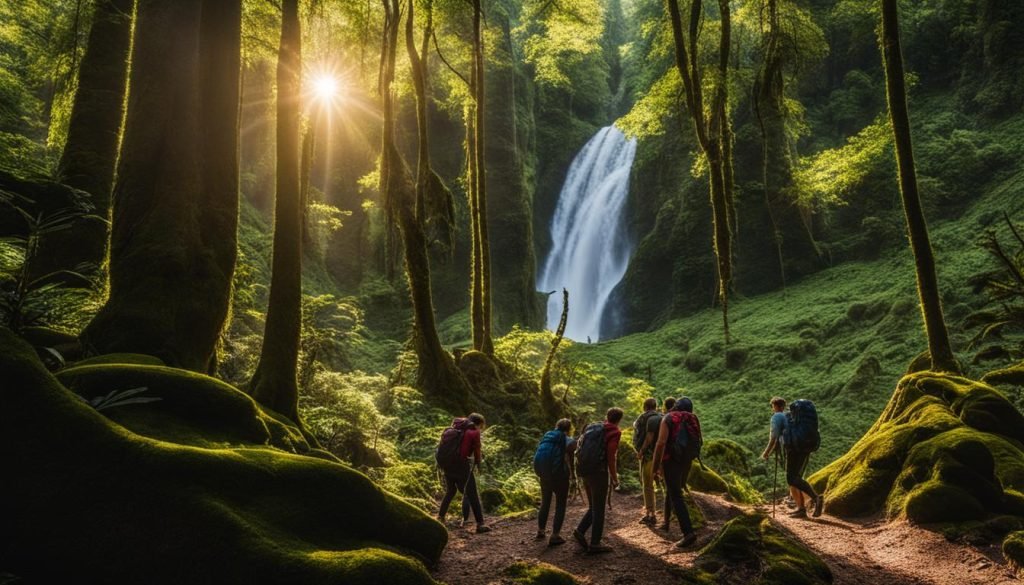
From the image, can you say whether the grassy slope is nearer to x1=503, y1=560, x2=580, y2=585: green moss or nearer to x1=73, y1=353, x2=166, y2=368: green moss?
x1=503, y1=560, x2=580, y2=585: green moss

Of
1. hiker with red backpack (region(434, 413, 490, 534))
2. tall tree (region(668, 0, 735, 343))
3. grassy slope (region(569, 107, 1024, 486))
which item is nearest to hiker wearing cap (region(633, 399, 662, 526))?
hiker with red backpack (region(434, 413, 490, 534))

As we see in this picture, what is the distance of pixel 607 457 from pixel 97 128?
10.00 metres

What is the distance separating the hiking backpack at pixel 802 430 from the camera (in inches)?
327

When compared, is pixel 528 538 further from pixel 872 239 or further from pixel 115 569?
pixel 872 239

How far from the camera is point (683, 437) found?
7.16 m

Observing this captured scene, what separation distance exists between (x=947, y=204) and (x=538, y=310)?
68.6 feet

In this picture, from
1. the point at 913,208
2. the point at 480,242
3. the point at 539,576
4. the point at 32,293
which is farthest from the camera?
the point at 480,242

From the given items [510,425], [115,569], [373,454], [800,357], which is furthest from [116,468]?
[800,357]

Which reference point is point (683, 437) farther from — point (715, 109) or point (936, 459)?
point (715, 109)

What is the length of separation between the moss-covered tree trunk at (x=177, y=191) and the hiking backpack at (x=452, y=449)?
307cm

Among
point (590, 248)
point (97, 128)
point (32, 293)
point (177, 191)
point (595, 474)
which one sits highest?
point (590, 248)

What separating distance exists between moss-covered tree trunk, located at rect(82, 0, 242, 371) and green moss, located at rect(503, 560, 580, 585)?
416 centimetres

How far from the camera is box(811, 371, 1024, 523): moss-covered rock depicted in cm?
727

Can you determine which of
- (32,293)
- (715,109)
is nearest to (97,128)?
(32,293)
